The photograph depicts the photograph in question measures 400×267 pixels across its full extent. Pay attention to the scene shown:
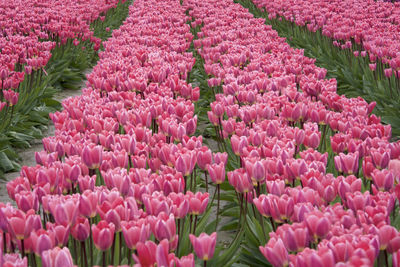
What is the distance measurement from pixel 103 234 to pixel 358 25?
704 centimetres

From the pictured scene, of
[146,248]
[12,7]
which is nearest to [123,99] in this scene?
[146,248]

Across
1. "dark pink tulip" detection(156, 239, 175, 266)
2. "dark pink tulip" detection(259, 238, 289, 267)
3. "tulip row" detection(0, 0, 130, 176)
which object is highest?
"dark pink tulip" detection(156, 239, 175, 266)

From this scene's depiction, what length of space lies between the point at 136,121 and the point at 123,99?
0.74 metres

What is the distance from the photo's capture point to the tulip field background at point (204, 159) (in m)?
1.79

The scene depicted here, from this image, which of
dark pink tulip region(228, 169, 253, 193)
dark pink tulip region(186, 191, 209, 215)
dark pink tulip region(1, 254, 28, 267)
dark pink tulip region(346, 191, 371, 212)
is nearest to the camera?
dark pink tulip region(1, 254, 28, 267)

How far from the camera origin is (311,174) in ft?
7.40

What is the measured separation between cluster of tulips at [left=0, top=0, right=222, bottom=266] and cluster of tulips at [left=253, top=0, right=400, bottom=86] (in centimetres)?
293

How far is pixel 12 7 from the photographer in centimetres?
1062

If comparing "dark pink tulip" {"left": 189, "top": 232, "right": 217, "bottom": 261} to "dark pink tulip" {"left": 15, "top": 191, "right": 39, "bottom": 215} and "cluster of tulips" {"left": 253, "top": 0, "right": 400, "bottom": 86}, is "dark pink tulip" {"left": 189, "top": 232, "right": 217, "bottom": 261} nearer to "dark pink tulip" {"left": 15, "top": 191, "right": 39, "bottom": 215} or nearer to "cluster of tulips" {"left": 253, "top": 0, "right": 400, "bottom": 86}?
"dark pink tulip" {"left": 15, "top": 191, "right": 39, "bottom": 215}

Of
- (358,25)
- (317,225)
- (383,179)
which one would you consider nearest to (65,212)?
(317,225)

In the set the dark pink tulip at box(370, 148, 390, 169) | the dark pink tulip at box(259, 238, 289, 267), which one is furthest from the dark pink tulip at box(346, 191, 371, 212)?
the dark pink tulip at box(370, 148, 390, 169)

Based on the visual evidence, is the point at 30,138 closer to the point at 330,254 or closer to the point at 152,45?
the point at 152,45

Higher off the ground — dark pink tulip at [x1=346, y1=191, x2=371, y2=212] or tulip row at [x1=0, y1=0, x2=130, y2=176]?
dark pink tulip at [x1=346, y1=191, x2=371, y2=212]

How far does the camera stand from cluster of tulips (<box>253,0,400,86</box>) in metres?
5.95
